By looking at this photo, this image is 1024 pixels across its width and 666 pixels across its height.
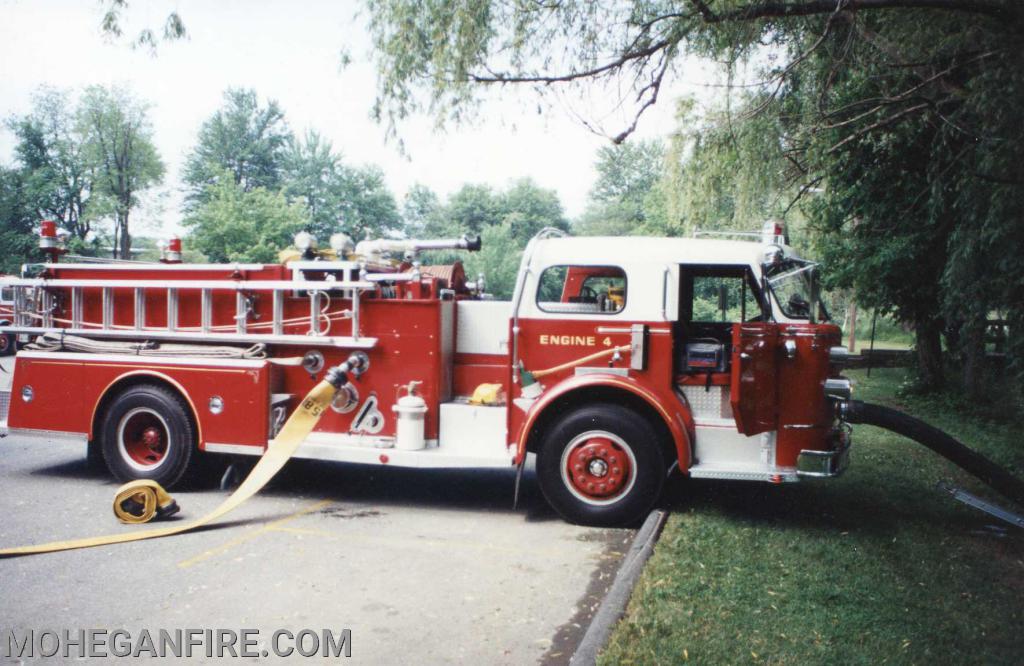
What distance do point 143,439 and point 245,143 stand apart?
66817 mm

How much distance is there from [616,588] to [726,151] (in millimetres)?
8362

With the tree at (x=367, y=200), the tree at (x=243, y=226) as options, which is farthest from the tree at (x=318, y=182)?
the tree at (x=243, y=226)

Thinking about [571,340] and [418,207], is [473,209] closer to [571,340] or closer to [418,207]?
[418,207]

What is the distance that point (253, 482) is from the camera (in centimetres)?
659

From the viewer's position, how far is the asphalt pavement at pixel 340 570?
4.41 metres

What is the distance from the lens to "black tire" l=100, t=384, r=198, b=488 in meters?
7.16

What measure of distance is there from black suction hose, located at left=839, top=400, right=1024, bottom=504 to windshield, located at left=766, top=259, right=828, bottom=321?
86 cm

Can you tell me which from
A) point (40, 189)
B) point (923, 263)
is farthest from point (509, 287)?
point (923, 263)

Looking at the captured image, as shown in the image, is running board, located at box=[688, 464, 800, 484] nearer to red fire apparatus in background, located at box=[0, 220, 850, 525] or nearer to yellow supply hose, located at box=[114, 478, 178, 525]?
red fire apparatus in background, located at box=[0, 220, 850, 525]

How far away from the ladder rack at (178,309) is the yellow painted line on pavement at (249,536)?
148cm

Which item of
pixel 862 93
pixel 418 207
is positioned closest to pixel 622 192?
pixel 418 207

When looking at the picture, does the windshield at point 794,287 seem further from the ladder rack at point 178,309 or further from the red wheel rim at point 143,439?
the red wheel rim at point 143,439

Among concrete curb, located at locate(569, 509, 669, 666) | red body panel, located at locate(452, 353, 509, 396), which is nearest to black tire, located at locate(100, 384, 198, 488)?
red body panel, located at locate(452, 353, 509, 396)

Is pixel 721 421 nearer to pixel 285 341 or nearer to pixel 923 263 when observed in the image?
pixel 285 341
